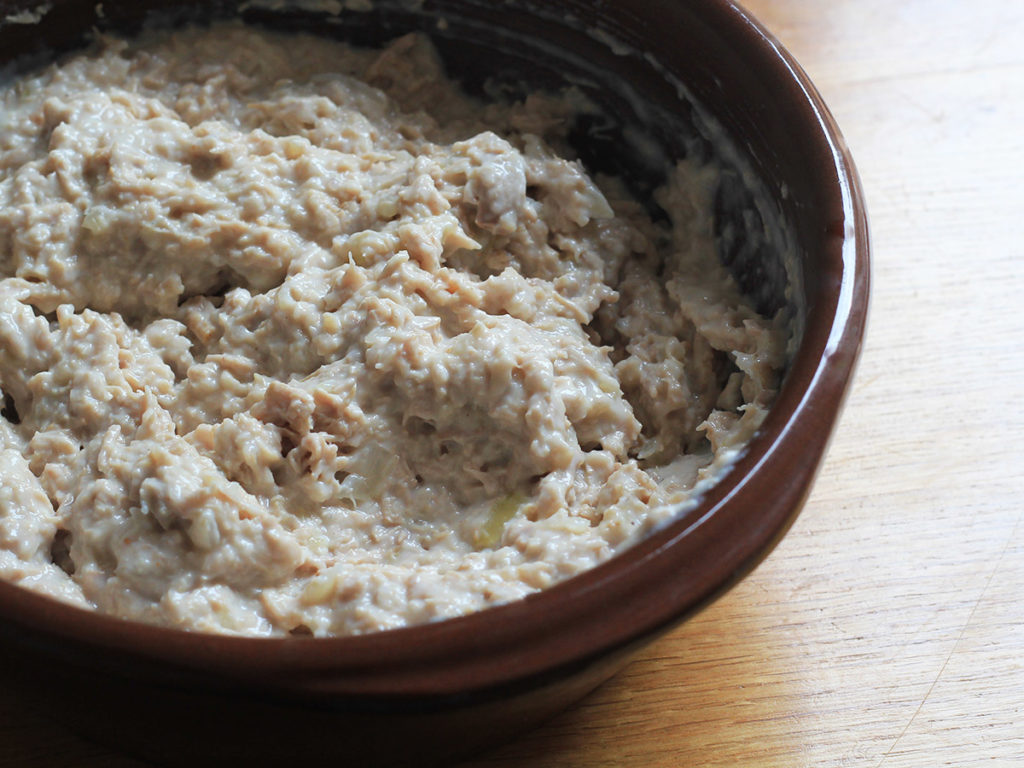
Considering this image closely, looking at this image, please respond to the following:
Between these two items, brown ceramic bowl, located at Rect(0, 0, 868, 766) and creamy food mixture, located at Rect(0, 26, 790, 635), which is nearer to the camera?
brown ceramic bowl, located at Rect(0, 0, 868, 766)

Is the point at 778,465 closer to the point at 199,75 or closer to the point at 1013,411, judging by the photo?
the point at 1013,411

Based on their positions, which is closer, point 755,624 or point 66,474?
point 66,474

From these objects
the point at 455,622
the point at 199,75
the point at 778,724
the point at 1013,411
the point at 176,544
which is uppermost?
the point at 199,75

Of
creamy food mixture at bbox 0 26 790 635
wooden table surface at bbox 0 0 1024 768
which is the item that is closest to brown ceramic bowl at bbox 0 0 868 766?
creamy food mixture at bbox 0 26 790 635

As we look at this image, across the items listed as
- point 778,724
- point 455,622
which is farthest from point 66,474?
point 778,724

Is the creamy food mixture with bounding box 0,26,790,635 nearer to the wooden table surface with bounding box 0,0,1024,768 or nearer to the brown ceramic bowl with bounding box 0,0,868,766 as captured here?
the brown ceramic bowl with bounding box 0,0,868,766

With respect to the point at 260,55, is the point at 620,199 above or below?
below

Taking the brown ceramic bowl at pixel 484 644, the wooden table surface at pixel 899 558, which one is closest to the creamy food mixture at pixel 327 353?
the brown ceramic bowl at pixel 484 644
